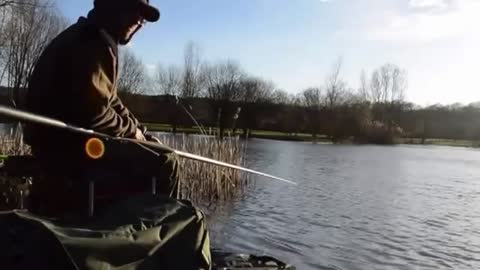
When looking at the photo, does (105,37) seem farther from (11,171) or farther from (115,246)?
(115,246)

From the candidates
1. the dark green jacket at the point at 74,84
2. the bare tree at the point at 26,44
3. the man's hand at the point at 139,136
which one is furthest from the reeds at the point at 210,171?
the bare tree at the point at 26,44

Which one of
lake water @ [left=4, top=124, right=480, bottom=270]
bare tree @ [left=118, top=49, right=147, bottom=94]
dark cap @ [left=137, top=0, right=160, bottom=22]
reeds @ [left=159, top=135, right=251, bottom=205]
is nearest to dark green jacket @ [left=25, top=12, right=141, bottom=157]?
dark cap @ [left=137, top=0, right=160, bottom=22]

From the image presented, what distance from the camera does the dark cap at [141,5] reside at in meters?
2.82

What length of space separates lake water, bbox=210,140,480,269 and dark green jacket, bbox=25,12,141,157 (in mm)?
5270

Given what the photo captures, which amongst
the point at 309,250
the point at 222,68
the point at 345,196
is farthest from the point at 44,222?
the point at 222,68

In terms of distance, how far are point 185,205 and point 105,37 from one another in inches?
34.9

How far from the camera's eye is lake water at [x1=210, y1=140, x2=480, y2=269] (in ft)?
27.0

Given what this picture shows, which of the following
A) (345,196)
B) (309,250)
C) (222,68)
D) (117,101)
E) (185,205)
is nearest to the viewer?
(185,205)

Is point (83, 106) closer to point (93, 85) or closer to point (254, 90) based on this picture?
point (93, 85)

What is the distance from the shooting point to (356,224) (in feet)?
35.7

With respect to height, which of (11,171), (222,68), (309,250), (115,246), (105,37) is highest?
(222,68)

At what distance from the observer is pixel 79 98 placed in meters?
2.64

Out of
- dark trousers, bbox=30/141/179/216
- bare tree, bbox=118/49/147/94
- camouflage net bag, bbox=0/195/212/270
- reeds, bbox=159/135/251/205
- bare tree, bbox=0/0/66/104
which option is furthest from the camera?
bare tree, bbox=118/49/147/94

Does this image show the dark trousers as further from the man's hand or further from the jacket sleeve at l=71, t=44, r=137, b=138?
the man's hand
